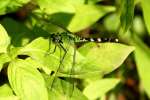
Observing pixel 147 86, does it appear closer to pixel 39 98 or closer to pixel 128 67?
pixel 128 67

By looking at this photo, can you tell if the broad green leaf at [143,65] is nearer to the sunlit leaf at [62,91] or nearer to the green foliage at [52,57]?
the green foliage at [52,57]

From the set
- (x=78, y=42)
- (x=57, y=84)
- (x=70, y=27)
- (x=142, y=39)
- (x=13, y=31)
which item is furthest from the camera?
(x=142, y=39)

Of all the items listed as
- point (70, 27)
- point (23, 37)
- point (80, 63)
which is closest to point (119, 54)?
point (80, 63)

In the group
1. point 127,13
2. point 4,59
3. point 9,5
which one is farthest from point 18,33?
point 127,13

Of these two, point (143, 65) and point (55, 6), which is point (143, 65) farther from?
point (55, 6)

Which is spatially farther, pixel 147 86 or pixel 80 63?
pixel 147 86

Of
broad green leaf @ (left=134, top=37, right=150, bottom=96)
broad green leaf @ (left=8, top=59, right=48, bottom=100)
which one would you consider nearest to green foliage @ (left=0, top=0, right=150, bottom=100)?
broad green leaf @ (left=8, top=59, right=48, bottom=100)
